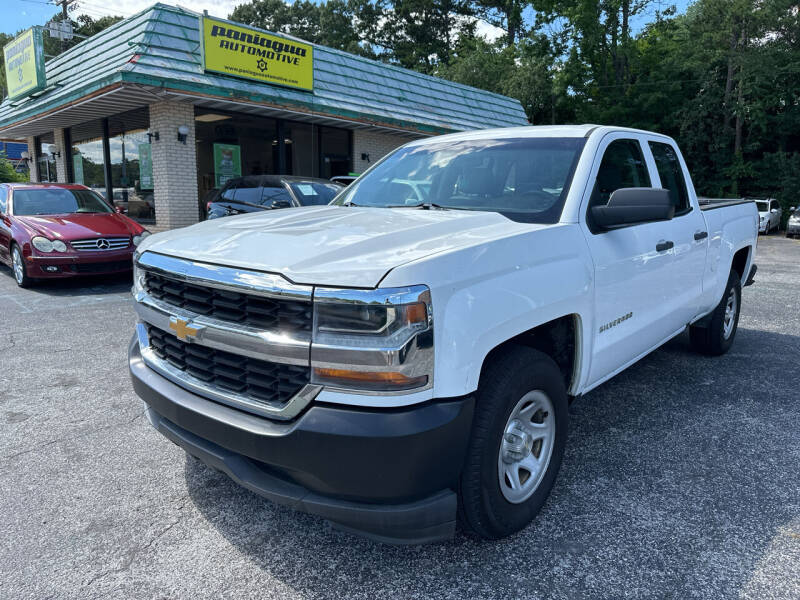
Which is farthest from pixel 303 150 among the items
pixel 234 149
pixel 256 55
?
pixel 256 55

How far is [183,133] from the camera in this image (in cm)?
1199

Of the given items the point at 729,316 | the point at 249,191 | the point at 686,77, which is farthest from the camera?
the point at 686,77

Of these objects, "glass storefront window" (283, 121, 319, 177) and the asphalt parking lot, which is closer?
the asphalt parking lot

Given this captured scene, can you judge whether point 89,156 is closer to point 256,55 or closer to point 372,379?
point 256,55

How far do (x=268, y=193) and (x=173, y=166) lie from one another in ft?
12.2

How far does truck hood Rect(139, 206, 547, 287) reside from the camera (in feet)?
6.61

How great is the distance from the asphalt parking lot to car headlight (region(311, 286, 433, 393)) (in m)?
0.88

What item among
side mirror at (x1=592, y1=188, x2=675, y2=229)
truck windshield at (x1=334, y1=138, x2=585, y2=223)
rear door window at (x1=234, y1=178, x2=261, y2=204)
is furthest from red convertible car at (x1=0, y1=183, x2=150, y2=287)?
side mirror at (x1=592, y1=188, x2=675, y2=229)

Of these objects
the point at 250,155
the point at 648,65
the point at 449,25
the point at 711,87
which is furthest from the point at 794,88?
the point at 250,155

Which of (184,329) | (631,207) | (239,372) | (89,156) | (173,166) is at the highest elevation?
(89,156)

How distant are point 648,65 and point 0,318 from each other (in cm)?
3586

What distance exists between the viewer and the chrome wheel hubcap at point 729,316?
17.0 feet

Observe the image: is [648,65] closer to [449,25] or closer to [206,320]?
[449,25]

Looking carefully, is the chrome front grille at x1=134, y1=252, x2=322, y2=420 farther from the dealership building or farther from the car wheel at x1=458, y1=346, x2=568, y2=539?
the dealership building
